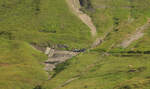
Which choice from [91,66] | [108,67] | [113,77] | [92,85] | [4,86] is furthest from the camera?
[91,66]

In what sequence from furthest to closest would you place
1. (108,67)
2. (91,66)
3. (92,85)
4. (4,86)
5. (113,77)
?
1. (91,66)
2. (108,67)
3. (4,86)
4. (113,77)
5. (92,85)

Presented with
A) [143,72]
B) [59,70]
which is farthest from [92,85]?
[59,70]

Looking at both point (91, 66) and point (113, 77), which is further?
point (91, 66)

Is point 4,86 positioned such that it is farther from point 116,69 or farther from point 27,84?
point 116,69

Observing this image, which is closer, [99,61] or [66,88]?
[66,88]

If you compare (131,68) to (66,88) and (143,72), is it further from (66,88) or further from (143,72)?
(66,88)

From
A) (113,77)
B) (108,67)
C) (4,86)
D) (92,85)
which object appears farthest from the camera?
(108,67)

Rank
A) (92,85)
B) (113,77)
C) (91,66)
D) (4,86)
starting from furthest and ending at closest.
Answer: (91,66) < (4,86) < (113,77) < (92,85)

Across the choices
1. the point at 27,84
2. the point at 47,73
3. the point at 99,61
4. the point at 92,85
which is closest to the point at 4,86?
the point at 27,84
